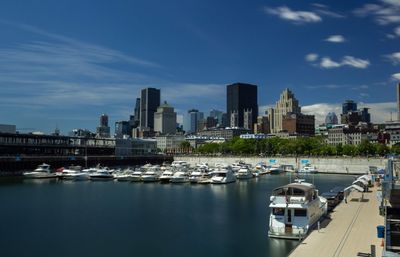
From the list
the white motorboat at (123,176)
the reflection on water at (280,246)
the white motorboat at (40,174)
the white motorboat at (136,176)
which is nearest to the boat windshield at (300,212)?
the reflection on water at (280,246)

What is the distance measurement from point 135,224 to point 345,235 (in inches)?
940

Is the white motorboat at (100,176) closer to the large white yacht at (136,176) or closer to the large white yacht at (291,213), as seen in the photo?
the large white yacht at (136,176)

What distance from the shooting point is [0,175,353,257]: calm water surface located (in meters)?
37.5

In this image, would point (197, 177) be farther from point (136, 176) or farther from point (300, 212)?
point (300, 212)

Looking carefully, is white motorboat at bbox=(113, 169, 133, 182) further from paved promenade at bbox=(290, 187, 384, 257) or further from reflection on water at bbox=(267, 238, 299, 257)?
reflection on water at bbox=(267, 238, 299, 257)

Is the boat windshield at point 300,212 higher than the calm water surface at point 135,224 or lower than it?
higher

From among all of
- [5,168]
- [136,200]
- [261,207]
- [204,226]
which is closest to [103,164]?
[5,168]

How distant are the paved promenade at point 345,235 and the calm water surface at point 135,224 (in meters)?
3.33

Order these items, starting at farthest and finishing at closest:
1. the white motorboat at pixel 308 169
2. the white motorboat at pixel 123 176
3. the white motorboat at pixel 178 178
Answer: the white motorboat at pixel 308 169 < the white motorboat at pixel 123 176 < the white motorboat at pixel 178 178

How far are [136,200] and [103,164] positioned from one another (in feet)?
321

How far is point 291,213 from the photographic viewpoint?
132 feet

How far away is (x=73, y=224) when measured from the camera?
1919 inches

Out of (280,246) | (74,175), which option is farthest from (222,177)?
(280,246)

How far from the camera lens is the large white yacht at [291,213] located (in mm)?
39688
